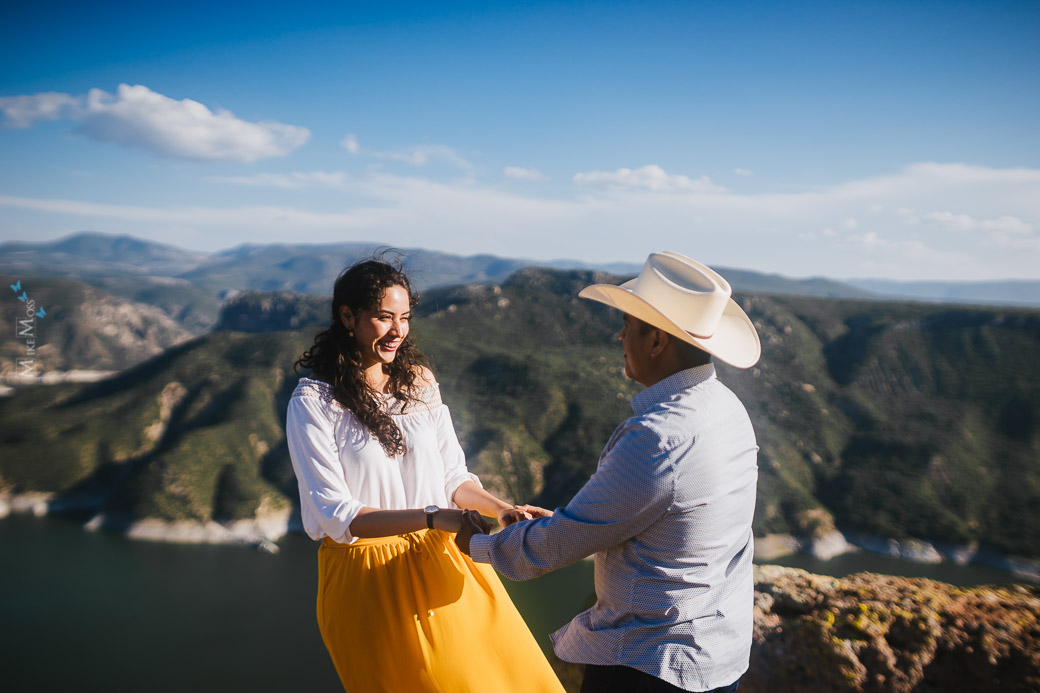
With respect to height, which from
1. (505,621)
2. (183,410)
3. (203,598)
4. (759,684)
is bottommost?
(203,598)

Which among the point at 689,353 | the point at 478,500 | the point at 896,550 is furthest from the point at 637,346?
the point at 896,550

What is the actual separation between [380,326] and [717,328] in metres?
1.86

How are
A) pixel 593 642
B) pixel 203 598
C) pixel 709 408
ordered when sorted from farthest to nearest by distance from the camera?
1. pixel 203 598
2. pixel 593 642
3. pixel 709 408

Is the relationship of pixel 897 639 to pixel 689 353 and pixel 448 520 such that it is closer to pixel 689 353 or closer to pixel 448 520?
pixel 689 353

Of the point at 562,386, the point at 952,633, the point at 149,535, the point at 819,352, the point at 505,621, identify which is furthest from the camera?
the point at 819,352

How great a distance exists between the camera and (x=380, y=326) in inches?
143

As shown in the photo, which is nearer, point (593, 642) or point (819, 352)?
point (593, 642)

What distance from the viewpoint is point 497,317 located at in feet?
388

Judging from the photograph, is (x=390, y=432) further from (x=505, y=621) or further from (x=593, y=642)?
(x=593, y=642)

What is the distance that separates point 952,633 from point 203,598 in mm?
73695

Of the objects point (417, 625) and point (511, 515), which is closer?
point (417, 625)

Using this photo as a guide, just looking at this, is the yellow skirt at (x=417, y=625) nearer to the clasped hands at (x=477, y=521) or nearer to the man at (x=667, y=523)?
the clasped hands at (x=477, y=521)

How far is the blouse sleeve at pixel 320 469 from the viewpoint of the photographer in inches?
124

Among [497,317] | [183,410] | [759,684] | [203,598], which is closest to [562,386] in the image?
[497,317]
